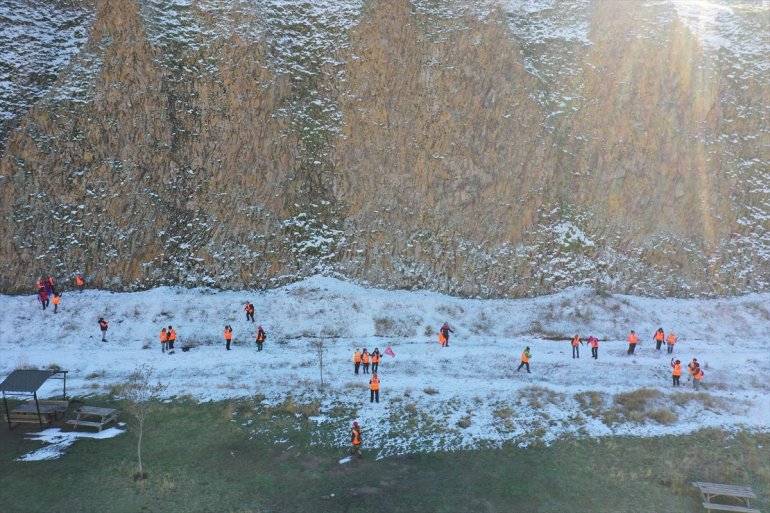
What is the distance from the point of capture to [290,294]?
104 feet

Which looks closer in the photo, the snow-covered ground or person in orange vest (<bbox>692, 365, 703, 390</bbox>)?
the snow-covered ground

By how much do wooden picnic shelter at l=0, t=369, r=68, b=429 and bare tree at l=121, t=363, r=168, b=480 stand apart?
8.39 feet

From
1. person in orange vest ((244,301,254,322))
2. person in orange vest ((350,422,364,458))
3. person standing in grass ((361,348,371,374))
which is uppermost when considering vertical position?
person in orange vest ((244,301,254,322))

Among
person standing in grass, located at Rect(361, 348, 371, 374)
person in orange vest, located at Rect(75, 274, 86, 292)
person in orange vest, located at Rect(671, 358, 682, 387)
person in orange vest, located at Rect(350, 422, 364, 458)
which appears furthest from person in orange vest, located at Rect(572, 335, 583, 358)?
person in orange vest, located at Rect(75, 274, 86, 292)

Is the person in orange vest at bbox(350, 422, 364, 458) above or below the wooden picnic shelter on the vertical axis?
below

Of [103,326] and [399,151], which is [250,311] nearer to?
[103,326]

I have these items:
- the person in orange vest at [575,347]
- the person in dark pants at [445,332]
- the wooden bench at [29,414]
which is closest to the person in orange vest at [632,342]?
the person in orange vest at [575,347]

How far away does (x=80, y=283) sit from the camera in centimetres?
3045

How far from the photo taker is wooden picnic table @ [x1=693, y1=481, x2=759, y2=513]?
49.2 ft

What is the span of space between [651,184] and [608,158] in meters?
3.39

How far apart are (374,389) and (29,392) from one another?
12.8 meters

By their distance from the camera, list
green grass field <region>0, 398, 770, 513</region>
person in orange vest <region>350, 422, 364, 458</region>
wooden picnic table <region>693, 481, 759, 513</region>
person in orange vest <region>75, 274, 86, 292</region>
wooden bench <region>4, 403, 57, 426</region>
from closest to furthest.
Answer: wooden picnic table <region>693, 481, 759, 513</region> → green grass field <region>0, 398, 770, 513</region> → person in orange vest <region>350, 422, 364, 458</region> → wooden bench <region>4, 403, 57, 426</region> → person in orange vest <region>75, 274, 86, 292</region>

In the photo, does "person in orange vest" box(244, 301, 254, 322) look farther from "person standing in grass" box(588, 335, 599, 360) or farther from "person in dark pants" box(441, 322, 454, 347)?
"person standing in grass" box(588, 335, 599, 360)

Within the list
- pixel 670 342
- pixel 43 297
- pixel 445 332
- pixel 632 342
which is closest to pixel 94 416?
pixel 43 297
